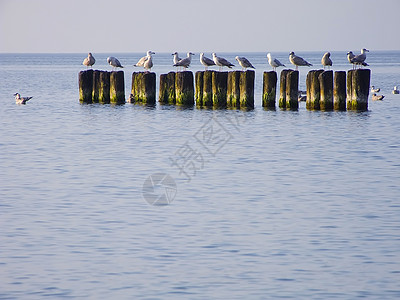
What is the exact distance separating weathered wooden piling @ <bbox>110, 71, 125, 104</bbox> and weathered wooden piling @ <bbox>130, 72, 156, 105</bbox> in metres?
0.64

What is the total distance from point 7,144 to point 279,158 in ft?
26.8

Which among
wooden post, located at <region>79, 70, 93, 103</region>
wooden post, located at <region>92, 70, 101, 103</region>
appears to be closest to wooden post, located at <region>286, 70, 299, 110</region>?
wooden post, located at <region>92, 70, 101, 103</region>

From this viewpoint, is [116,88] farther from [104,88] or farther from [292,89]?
[292,89]

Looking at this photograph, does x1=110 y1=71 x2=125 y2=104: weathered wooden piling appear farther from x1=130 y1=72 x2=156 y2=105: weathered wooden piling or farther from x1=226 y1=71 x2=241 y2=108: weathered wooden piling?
x1=226 y1=71 x2=241 y2=108: weathered wooden piling

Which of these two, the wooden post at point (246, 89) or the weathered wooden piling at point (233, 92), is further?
the weathered wooden piling at point (233, 92)

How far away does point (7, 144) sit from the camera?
2128 cm

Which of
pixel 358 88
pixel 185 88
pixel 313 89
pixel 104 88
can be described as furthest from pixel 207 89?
pixel 358 88

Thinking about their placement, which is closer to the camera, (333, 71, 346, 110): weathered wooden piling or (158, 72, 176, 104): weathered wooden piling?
(333, 71, 346, 110): weathered wooden piling

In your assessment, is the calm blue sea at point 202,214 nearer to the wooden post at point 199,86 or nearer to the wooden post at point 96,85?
the wooden post at point 199,86

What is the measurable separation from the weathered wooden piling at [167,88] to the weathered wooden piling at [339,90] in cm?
652

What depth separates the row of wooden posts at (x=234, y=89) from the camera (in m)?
25.0

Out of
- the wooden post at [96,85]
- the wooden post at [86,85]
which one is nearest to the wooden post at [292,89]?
the wooden post at [96,85]

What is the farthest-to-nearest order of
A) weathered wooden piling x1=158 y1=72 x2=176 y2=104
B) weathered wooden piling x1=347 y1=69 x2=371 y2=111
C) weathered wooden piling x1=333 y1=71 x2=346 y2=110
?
1. weathered wooden piling x1=158 y1=72 x2=176 y2=104
2. weathered wooden piling x1=333 y1=71 x2=346 y2=110
3. weathered wooden piling x1=347 y1=69 x2=371 y2=111

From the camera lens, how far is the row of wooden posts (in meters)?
25.0
